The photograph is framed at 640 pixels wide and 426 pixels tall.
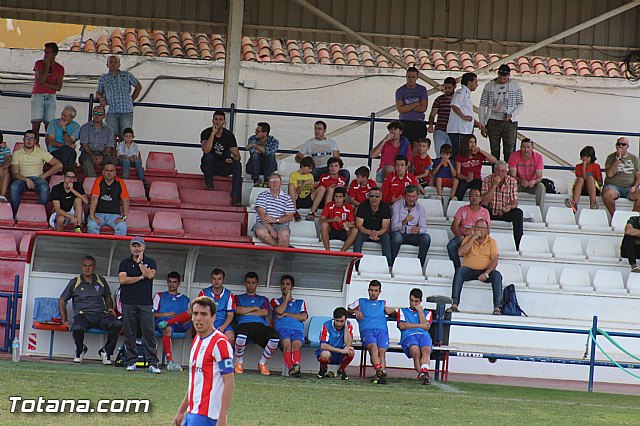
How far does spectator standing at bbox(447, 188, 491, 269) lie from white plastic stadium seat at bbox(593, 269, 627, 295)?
1839 millimetres

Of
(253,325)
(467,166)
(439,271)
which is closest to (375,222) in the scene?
(439,271)

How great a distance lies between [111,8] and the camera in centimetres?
2116

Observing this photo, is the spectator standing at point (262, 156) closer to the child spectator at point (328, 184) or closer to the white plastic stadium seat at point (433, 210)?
the child spectator at point (328, 184)

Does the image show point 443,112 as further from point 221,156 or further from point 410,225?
point 221,156

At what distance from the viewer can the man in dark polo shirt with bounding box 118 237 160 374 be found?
1367 cm

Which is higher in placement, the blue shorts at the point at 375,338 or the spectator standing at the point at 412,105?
the spectator standing at the point at 412,105

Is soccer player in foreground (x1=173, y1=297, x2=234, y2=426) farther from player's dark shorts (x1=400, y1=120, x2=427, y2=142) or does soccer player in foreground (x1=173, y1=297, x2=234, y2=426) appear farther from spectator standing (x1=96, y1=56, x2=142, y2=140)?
player's dark shorts (x1=400, y1=120, x2=427, y2=142)

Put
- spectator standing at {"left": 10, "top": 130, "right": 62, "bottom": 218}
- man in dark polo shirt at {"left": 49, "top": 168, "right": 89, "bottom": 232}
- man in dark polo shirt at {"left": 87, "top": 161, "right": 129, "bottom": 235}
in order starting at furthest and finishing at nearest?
1. spectator standing at {"left": 10, "top": 130, "right": 62, "bottom": 218}
2. man in dark polo shirt at {"left": 87, "top": 161, "right": 129, "bottom": 235}
3. man in dark polo shirt at {"left": 49, "top": 168, "right": 89, "bottom": 232}

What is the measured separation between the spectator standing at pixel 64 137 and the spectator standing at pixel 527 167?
279 inches

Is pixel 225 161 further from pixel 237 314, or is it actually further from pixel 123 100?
pixel 237 314

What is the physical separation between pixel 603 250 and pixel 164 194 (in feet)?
23.0

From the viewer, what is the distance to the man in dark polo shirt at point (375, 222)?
56.8ft

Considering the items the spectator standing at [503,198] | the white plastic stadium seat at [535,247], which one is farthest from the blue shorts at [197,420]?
the spectator standing at [503,198]

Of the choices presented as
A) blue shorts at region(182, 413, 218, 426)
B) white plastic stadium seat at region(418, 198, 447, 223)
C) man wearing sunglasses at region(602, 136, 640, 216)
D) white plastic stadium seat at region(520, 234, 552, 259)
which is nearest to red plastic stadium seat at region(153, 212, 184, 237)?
white plastic stadium seat at region(418, 198, 447, 223)
